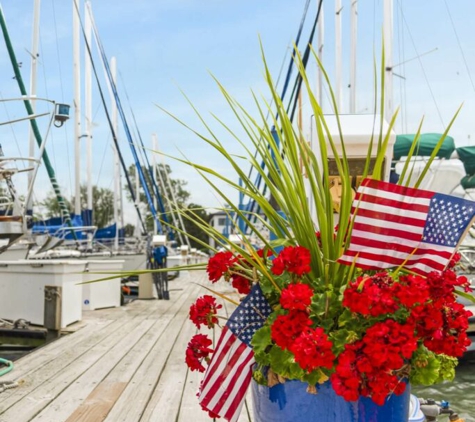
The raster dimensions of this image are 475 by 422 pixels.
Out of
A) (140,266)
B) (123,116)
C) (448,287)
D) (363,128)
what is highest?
(123,116)

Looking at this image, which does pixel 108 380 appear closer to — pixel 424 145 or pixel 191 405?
pixel 191 405

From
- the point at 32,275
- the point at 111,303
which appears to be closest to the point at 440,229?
the point at 32,275

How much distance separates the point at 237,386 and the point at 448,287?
80 centimetres

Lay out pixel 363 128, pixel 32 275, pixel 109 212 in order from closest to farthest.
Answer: pixel 363 128
pixel 32 275
pixel 109 212

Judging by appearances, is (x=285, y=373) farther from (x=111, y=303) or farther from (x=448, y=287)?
(x=111, y=303)

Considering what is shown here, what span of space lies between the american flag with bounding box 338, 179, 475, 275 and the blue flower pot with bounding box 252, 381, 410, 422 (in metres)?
0.42

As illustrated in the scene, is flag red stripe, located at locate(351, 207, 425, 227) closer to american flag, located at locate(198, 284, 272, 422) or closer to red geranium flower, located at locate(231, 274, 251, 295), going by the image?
american flag, located at locate(198, 284, 272, 422)

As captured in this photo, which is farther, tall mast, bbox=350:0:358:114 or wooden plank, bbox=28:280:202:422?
tall mast, bbox=350:0:358:114

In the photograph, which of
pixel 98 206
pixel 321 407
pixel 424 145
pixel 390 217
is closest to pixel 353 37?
pixel 424 145

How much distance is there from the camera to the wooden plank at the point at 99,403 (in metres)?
3.46

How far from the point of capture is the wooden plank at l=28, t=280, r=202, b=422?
365 centimetres

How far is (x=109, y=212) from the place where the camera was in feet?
209

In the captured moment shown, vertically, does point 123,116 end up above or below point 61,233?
above

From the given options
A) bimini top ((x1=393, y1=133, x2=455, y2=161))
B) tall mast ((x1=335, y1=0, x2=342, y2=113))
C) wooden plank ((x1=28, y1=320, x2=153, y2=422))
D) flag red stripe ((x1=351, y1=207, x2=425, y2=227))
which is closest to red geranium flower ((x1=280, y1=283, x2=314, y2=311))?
flag red stripe ((x1=351, y1=207, x2=425, y2=227))
